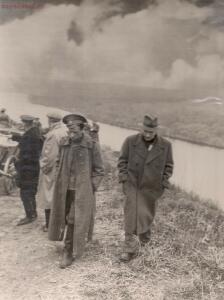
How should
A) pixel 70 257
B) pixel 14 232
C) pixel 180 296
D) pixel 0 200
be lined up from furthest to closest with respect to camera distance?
pixel 0 200 < pixel 14 232 < pixel 70 257 < pixel 180 296

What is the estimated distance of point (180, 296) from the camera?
3.55m

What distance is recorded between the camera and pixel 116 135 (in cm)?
458

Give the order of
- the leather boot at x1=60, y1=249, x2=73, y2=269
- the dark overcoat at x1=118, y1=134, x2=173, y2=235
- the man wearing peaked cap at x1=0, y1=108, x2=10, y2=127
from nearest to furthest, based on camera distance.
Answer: the leather boot at x1=60, y1=249, x2=73, y2=269 < the dark overcoat at x1=118, y1=134, x2=173, y2=235 < the man wearing peaked cap at x1=0, y1=108, x2=10, y2=127

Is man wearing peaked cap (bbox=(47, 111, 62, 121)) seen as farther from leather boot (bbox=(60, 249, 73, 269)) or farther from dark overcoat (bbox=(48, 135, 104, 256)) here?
leather boot (bbox=(60, 249, 73, 269))

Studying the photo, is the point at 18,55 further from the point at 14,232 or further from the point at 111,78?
the point at 14,232

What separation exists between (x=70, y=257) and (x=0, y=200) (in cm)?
144

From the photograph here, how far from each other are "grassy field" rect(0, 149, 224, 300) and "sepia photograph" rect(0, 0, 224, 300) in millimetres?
14

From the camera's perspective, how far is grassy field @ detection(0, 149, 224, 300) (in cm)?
360

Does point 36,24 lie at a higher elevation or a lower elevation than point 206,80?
higher

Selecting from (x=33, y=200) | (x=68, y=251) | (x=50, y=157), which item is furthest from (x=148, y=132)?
(x=33, y=200)

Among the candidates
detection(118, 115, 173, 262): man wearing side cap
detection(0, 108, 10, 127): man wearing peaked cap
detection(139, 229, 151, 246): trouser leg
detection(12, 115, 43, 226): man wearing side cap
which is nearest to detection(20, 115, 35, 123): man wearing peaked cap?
detection(12, 115, 43, 226): man wearing side cap

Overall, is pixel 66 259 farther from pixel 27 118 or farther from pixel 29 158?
→ pixel 27 118

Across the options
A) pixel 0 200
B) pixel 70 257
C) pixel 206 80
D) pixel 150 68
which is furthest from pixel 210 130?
pixel 0 200

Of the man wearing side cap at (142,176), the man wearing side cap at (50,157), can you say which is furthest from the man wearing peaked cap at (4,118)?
the man wearing side cap at (142,176)
